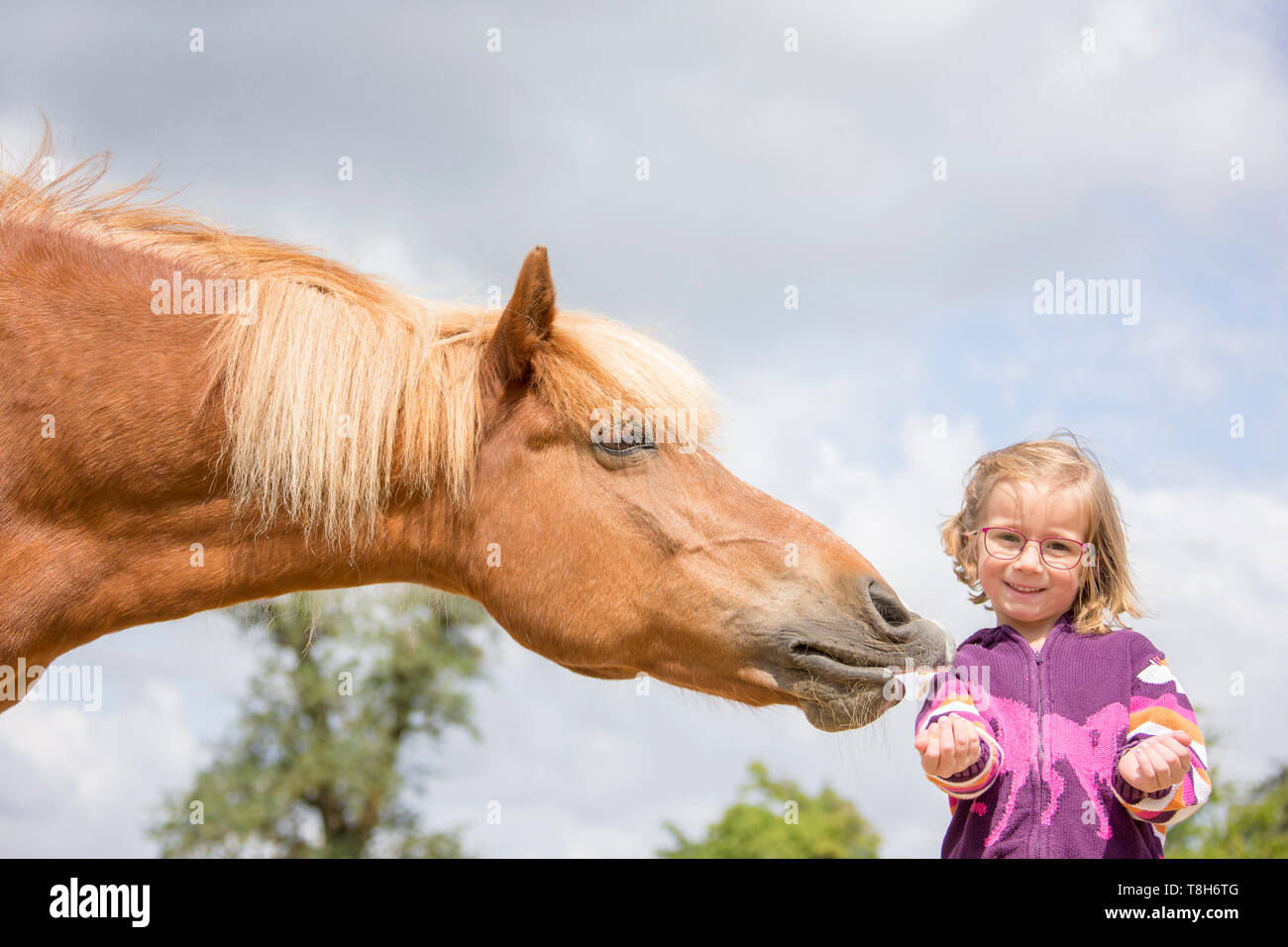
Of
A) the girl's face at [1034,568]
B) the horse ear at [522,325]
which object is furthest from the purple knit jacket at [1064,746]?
the horse ear at [522,325]

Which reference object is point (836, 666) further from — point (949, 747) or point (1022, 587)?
point (949, 747)

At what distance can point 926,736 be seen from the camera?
286cm

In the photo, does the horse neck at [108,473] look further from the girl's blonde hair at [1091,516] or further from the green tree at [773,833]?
the green tree at [773,833]

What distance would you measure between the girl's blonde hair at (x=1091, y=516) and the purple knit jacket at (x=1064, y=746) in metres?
0.10

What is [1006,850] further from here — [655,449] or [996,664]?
[655,449]

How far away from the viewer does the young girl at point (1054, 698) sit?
9.28 feet

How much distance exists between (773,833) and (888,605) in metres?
41.7

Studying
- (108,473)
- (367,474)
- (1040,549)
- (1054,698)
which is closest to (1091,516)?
(1040,549)

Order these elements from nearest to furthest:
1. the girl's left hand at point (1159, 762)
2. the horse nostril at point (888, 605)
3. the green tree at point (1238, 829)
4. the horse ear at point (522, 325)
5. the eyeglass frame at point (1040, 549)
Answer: the girl's left hand at point (1159, 762) < the eyeglass frame at point (1040, 549) < the horse nostril at point (888, 605) < the horse ear at point (522, 325) < the green tree at point (1238, 829)

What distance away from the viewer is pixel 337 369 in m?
3.79

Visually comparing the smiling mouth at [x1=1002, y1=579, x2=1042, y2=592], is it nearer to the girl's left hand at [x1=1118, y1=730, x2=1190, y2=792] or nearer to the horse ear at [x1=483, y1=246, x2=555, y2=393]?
the girl's left hand at [x1=1118, y1=730, x2=1190, y2=792]

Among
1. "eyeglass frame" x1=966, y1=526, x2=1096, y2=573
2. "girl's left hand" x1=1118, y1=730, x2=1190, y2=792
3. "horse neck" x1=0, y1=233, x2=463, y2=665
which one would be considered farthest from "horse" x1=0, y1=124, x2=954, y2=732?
"girl's left hand" x1=1118, y1=730, x2=1190, y2=792

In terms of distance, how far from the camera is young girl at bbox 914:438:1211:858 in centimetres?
283
